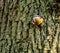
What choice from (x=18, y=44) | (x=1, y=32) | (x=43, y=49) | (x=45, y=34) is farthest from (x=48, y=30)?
(x=1, y=32)

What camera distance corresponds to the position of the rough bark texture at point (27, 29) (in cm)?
165

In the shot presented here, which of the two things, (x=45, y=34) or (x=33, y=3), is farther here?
(x=33, y=3)

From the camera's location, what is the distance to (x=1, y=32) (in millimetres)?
1764

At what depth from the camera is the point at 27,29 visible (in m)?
1.70

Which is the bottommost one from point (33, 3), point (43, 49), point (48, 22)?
point (43, 49)

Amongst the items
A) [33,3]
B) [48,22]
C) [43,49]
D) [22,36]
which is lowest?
[43,49]

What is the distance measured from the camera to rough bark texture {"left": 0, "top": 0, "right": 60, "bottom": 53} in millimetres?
1646

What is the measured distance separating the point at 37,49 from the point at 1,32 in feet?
1.23

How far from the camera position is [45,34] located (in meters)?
1.67

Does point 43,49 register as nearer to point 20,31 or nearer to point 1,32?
point 20,31

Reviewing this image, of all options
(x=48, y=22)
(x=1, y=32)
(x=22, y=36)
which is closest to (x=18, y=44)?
(x=22, y=36)

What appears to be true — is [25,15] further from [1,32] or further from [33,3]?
[1,32]

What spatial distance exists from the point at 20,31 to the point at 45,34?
221mm

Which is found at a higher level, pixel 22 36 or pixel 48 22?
pixel 48 22
